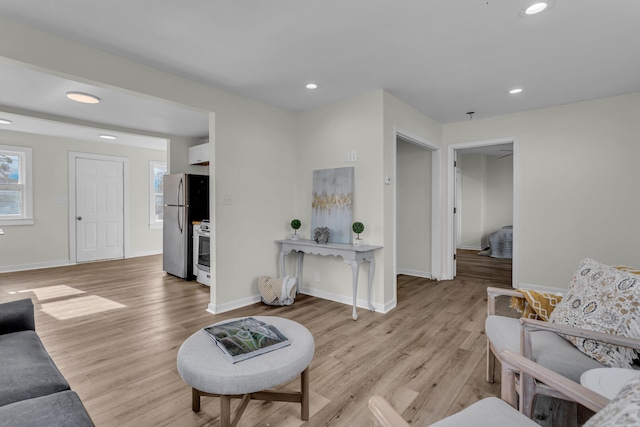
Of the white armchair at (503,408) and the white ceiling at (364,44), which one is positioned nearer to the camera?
the white armchair at (503,408)

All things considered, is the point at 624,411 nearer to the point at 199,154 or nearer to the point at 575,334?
the point at 575,334

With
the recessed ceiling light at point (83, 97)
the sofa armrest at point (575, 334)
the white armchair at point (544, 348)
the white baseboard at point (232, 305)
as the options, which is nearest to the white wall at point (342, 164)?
the white baseboard at point (232, 305)

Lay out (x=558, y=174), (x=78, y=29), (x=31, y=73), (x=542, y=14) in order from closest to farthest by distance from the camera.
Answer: (x=542, y=14) → (x=78, y=29) → (x=31, y=73) → (x=558, y=174)

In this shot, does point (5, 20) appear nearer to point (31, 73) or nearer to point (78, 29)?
point (78, 29)

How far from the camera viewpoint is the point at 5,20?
2055 mm

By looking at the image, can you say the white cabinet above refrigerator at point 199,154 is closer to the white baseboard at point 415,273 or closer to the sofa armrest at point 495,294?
the white baseboard at point 415,273

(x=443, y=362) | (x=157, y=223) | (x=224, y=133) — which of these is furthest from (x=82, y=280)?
(x=443, y=362)

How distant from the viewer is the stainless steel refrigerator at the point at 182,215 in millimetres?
4746

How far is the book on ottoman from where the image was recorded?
4.85 ft

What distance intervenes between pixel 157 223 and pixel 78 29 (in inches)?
217

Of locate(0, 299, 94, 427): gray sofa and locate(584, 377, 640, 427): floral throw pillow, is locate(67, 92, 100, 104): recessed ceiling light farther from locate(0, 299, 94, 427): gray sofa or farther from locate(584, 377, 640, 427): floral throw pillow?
locate(584, 377, 640, 427): floral throw pillow

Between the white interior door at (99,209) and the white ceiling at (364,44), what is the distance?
266 cm

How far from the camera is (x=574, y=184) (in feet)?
12.6

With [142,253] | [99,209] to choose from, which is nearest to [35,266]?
[99,209]
